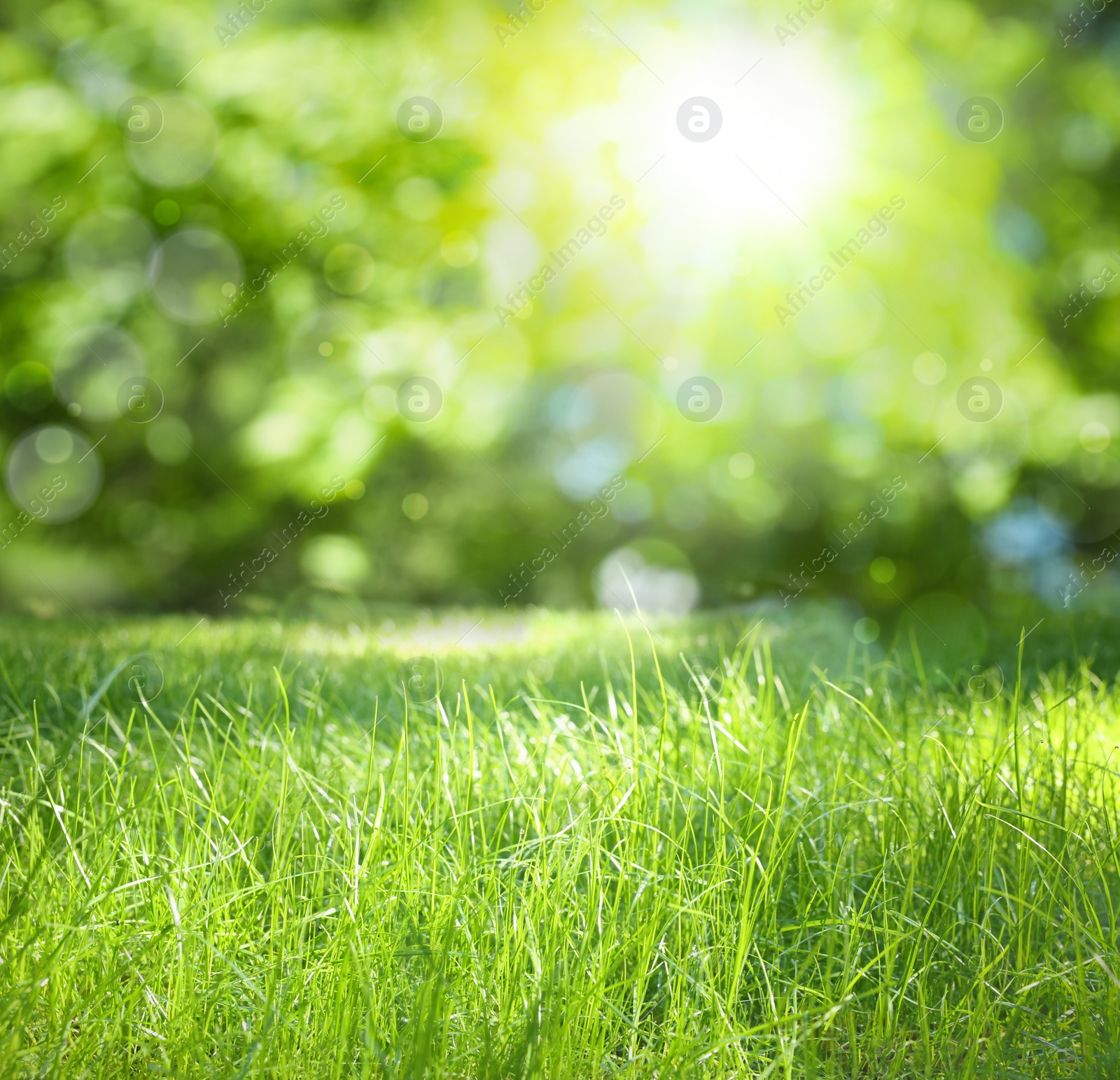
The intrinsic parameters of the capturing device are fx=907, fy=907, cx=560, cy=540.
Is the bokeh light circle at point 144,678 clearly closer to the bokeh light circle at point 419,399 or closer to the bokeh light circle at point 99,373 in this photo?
the bokeh light circle at point 419,399

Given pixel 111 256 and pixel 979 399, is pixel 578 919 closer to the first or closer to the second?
pixel 979 399

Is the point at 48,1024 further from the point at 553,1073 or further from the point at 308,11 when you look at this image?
the point at 308,11

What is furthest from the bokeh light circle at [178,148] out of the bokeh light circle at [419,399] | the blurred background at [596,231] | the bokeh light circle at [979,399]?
the bokeh light circle at [979,399]

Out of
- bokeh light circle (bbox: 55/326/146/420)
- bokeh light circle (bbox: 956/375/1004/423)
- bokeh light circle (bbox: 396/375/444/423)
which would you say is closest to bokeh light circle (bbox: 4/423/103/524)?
bokeh light circle (bbox: 55/326/146/420)

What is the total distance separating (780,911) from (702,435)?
3.76m

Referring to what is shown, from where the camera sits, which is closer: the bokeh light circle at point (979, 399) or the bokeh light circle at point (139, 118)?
the bokeh light circle at point (139, 118)

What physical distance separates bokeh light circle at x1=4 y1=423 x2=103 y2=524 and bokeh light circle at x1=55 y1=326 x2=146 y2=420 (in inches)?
11.2

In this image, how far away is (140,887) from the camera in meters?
1.86

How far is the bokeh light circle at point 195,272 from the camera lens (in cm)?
572

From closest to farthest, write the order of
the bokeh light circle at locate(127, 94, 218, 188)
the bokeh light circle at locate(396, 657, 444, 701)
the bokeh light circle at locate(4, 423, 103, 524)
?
the bokeh light circle at locate(396, 657, 444, 701) < the bokeh light circle at locate(127, 94, 218, 188) < the bokeh light circle at locate(4, 423, 103, 524)

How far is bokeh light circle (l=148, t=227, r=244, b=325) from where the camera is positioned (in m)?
5.72

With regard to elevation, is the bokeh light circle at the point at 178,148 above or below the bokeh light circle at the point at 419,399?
above

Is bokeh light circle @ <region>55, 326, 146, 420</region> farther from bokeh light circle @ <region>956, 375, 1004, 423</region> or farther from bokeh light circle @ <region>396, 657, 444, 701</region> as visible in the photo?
bokeh light circle @ <region>956, 375, 1004, 423</region>

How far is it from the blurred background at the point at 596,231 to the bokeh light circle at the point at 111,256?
3 centimetres
